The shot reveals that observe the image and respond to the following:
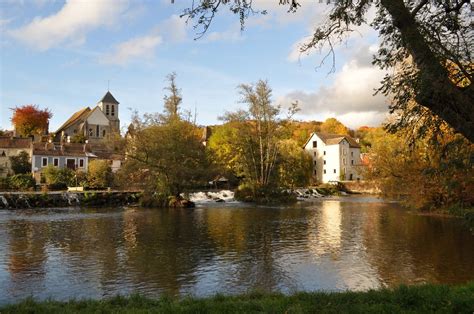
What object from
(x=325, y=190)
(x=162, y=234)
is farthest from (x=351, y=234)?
(x=325, y=190)

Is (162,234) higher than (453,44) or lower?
lower

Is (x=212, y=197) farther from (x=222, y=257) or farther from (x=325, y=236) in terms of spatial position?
(x=222, y=257)

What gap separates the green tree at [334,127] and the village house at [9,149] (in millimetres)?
66126

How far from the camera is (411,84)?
7734 millimetres

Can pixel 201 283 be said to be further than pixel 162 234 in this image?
No

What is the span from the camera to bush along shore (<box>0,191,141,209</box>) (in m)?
38.2

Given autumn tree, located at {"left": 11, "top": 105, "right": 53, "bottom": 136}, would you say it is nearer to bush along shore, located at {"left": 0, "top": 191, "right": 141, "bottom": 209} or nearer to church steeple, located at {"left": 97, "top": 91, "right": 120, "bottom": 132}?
church steeple, located at {"left": 97, "top": 91, "right": 120, "bottom": 132}

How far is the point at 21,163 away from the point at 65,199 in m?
22.0

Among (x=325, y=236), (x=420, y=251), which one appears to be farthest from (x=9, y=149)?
(x=420, y=251)

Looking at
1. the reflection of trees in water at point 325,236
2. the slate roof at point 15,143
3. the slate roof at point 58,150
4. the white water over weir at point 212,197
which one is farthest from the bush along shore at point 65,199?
the slate roof at point 15,143

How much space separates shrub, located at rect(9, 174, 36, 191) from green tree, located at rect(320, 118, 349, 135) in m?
70.4

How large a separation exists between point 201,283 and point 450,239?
12227mm

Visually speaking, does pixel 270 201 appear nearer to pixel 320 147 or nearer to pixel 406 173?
pixel 406 173

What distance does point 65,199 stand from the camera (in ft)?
134
